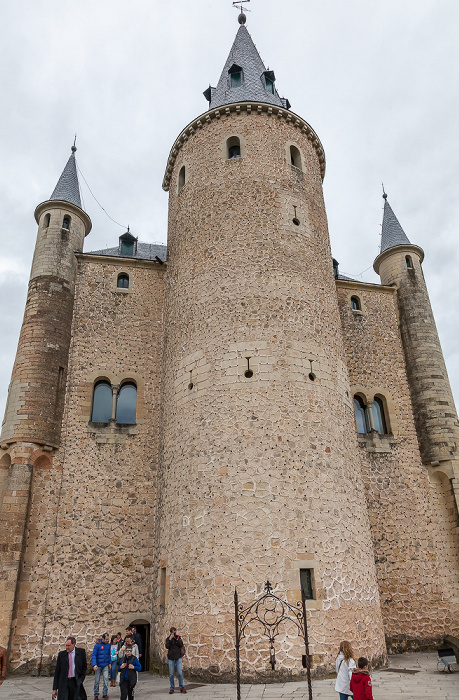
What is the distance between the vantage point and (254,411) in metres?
13.0

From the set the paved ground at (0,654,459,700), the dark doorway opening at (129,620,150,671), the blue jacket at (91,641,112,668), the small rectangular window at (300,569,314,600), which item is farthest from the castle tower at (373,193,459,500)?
the blue jacket at (91,641,112,668)

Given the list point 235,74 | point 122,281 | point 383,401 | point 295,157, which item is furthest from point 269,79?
point 383,401

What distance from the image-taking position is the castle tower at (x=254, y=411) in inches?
458

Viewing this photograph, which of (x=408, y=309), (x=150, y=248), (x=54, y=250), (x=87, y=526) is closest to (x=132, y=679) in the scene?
(x=87, y=526)

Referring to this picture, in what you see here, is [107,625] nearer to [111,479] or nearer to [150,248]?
[111,479]

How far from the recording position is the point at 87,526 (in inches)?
583

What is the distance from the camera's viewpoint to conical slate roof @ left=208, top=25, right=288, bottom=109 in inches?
744

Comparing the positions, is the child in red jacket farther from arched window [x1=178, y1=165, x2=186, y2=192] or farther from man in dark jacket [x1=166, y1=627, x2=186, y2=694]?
arched window [x1=178, y1=165, x2=186, y2=192]

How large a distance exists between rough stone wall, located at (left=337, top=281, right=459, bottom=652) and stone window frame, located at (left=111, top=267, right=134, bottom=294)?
→ 8081mm

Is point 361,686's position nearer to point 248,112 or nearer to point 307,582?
point 307,582

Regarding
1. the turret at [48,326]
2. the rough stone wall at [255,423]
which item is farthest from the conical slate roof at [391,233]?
the turret at [48,326]

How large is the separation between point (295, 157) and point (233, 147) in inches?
86.6

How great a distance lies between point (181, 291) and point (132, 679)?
10270mm

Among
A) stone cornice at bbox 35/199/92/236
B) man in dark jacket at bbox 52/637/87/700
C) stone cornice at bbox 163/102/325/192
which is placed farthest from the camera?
stone cornice at bbox 35/199/92/236
